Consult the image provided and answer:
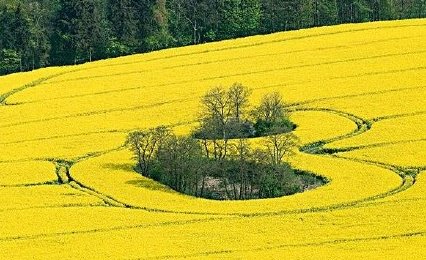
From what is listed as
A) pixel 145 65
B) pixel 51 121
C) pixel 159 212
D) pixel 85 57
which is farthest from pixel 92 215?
pixel 85 57

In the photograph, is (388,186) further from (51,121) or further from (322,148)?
(51,121)

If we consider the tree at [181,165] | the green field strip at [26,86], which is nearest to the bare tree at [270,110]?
the tree at [181,165]

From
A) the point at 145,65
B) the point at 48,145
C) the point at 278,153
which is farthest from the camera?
the point at 145,65

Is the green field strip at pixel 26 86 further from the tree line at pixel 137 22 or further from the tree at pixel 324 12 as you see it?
the tree at pixel 324 12

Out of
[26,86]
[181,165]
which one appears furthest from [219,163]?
[26,86]

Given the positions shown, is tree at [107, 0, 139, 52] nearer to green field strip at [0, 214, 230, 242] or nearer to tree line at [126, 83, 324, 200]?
tree line at [126, 83, 324, 200]

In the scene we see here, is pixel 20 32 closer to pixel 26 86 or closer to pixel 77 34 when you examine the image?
pixel 77 34
